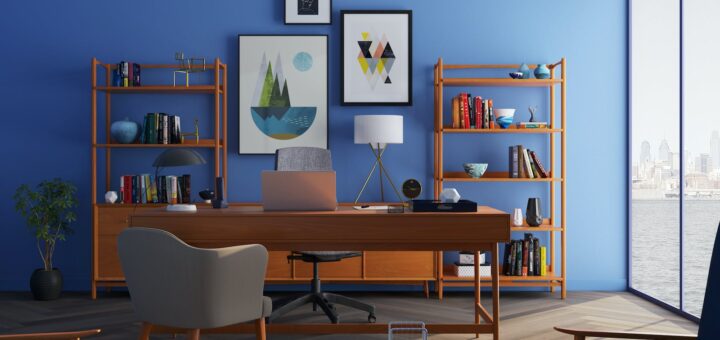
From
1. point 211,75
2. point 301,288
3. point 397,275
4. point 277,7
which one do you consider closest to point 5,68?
point 211,75

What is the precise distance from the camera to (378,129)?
5195 mm

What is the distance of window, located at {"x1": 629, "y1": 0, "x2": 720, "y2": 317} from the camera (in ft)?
15.7

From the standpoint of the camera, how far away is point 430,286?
5.65m

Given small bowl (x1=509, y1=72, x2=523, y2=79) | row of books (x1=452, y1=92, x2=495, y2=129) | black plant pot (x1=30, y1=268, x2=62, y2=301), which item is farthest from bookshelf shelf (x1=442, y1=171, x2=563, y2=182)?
black plant pot (x1=30, y1=268, x2=62, y2=301)

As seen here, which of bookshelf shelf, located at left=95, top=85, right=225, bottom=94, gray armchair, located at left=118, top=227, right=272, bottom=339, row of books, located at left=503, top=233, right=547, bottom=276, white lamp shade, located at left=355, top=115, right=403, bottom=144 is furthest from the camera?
row of books, located at left=503, top=233, right=547, bottom=276

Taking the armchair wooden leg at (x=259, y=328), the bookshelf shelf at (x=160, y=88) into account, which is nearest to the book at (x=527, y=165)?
the bookshelf shelf at (x=160, y=88)

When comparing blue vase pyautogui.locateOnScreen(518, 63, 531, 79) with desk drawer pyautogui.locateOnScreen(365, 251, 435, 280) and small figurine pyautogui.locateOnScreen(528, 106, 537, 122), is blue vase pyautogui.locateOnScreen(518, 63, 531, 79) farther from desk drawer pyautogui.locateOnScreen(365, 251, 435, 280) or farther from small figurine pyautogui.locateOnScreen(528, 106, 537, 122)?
desk drawer pyautogui.locateOnScreen(365, 251, 435, 280)

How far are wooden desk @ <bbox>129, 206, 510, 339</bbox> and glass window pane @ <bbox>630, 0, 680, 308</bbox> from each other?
227 cm

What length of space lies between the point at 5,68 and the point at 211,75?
1762 mm

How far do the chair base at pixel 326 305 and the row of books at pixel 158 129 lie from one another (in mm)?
1822

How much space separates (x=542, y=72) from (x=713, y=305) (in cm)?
375

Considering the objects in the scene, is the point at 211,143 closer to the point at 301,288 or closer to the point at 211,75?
the point at 211,75

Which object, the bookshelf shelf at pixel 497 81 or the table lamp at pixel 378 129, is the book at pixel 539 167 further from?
the table lamp at pixel 378 129

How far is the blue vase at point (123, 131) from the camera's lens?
17.6 ft
